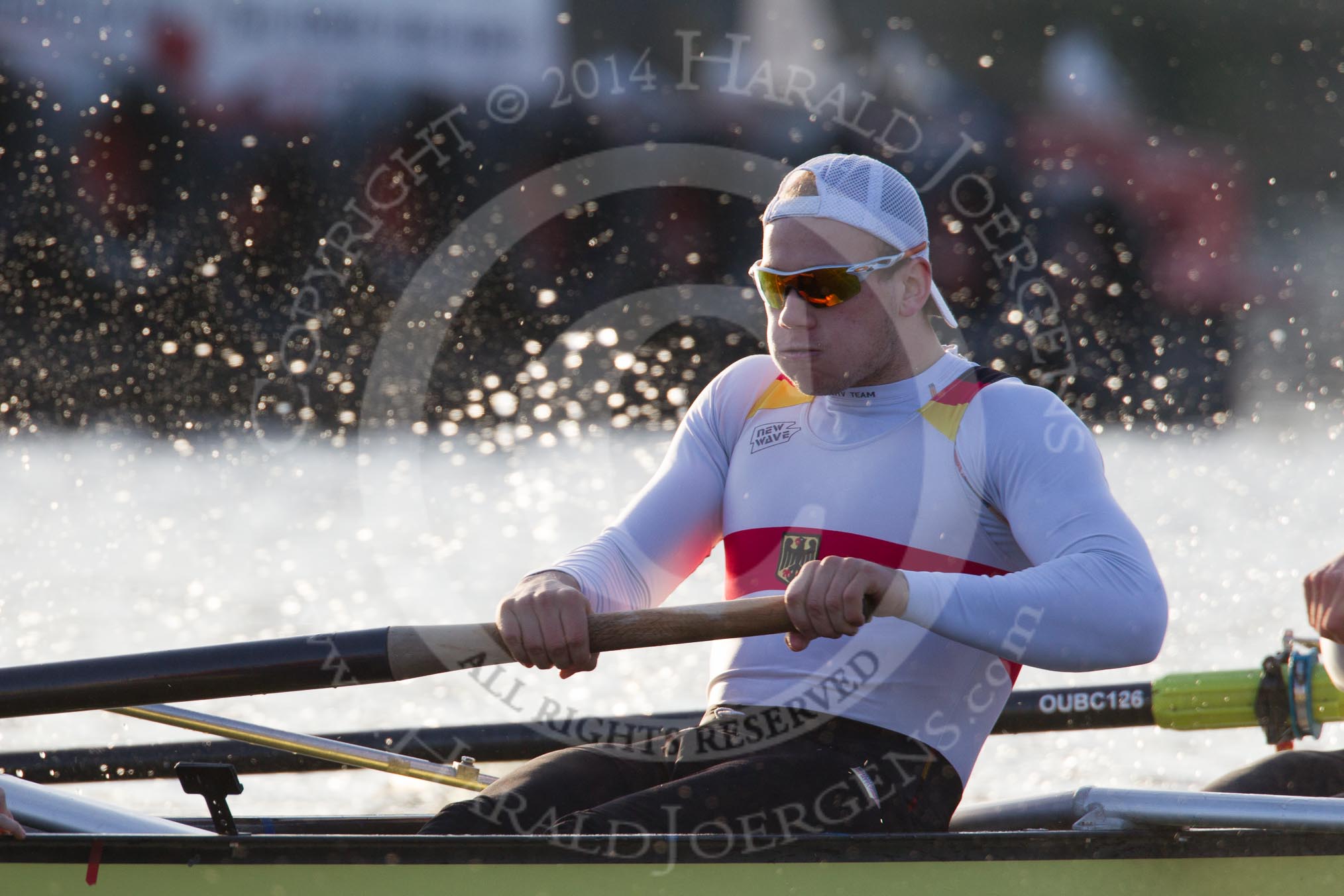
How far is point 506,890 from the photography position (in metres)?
2.03

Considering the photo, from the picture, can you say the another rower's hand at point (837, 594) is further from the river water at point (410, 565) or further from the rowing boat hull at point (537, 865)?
the river water at point (410, 565)

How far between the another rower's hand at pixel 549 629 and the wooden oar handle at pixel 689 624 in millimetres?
24

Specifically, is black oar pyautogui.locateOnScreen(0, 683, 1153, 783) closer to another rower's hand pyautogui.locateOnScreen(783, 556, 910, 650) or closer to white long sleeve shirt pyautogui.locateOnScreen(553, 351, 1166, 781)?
white long sleeve shirt pyautogui.locateOnScreen(553, 351, 1166, 781)

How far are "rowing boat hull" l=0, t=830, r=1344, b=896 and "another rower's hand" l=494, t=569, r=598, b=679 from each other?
1.11 feet

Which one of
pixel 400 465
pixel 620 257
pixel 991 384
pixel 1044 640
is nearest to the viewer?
pixel 1044 640

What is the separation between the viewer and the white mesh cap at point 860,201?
8.44 ft

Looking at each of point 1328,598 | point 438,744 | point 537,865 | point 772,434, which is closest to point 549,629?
point 537,865

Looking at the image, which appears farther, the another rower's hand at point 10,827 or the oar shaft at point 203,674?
the oar shaft at point 203,674

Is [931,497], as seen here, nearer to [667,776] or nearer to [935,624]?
[935,624]

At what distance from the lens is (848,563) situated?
6.88ft

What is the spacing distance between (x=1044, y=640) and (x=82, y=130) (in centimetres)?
2153

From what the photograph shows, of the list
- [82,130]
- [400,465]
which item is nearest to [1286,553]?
[400,465]

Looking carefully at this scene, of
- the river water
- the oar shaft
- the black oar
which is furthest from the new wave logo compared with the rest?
the river water

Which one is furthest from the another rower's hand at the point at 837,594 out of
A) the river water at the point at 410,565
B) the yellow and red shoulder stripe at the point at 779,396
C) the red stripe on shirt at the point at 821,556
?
→ the river water at the point at 410,565
